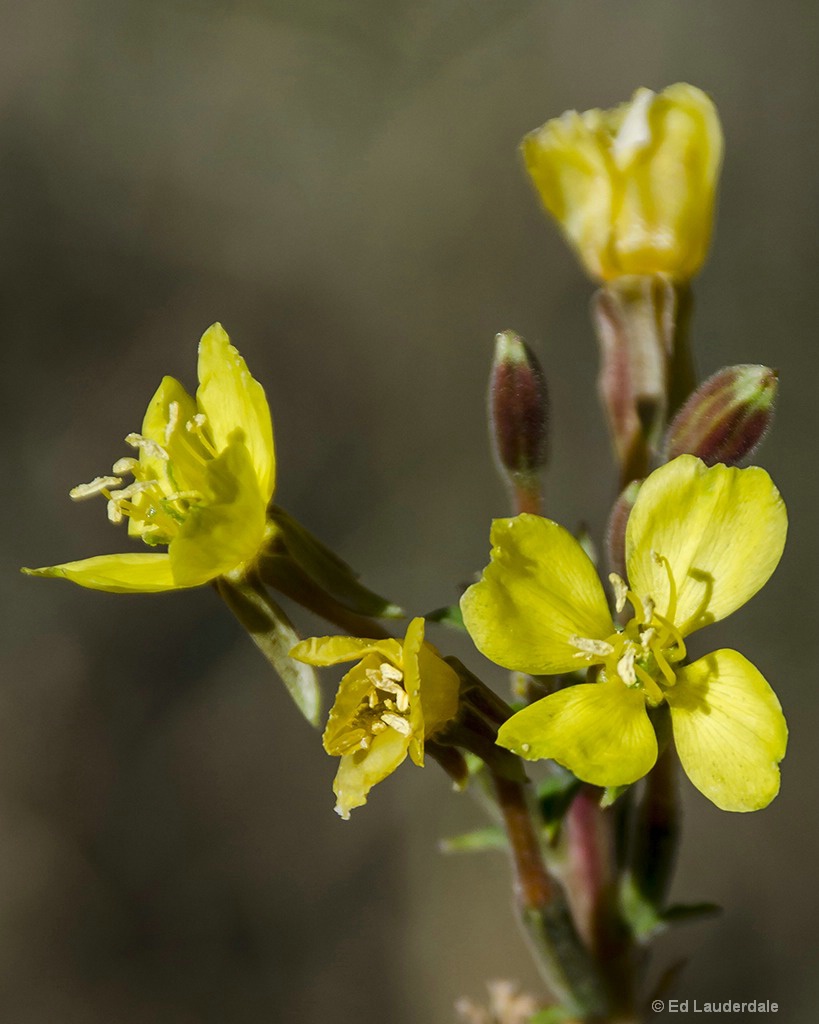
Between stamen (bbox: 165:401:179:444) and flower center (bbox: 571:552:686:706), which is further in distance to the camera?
stamen (bbox: 165:401:179:444)

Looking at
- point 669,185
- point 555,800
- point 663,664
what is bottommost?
point 555,800

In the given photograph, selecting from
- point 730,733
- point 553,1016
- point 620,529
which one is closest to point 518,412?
point 620,529

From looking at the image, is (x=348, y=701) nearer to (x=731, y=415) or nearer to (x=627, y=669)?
(x=627, y=669)

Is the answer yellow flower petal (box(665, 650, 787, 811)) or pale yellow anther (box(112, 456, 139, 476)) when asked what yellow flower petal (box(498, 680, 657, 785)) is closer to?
yellow flower petal (box(665, 650, 787, 811))

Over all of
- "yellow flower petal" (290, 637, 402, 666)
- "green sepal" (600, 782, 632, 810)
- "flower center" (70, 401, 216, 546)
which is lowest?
"green sepal" (600, 782, 632, 810)

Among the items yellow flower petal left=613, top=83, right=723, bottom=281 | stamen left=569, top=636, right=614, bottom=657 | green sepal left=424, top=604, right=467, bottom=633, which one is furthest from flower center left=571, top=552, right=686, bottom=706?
yellow flower petal left=613, top=83, right=723, bottom=281

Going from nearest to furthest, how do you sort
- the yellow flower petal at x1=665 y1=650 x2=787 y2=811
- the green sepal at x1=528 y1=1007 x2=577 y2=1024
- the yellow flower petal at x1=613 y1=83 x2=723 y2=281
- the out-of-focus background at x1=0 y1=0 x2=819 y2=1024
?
the yellow flower petal at x1=665 y1=650 x2=787 y2=811 < the green sepal at x1=528 y1=1007 x2=577 y2=1024 < the yellow flower petal at x1=613 y1=83 x2=723 y2=281 < the out-of-focus background at x1=0 y1=0 x2=819 y2=1024

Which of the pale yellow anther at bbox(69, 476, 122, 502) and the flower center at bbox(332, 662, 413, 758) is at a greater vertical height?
the pale yellow anther at bbox(69, 476, 122, 502)
